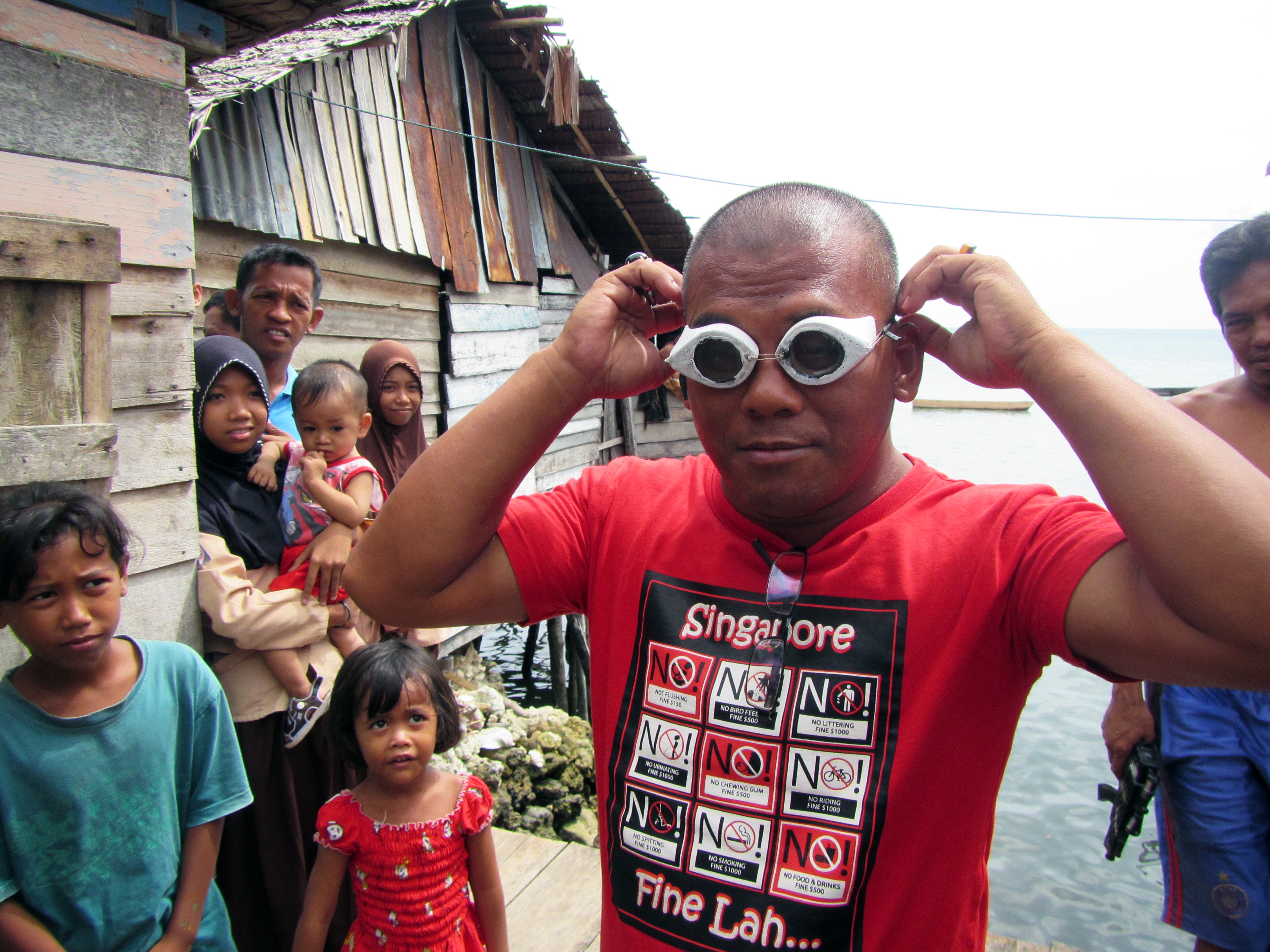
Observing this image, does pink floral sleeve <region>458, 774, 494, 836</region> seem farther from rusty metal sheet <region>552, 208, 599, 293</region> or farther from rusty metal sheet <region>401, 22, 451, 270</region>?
rusty metal sheet <region>552, 208, 599, 293</region>

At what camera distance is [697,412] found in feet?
4.49

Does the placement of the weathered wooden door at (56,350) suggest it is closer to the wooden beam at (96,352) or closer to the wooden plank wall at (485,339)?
the wooden beam at (96,352)

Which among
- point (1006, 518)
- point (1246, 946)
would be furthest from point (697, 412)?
point (1246, 946)

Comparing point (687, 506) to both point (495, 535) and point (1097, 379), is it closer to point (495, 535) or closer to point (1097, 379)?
point (495, 535)

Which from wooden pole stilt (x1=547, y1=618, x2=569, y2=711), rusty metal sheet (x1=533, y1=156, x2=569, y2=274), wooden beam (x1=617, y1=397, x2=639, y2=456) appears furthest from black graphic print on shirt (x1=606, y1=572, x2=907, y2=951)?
wooden beam (x1=617, y1=397, x2=639, y2=456)

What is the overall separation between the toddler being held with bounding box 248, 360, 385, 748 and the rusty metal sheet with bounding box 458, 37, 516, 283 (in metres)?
4.84

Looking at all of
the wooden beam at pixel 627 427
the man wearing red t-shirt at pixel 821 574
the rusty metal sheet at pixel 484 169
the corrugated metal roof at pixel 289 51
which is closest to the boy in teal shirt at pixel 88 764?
the man wearing red t-shirt at pixel 821 574

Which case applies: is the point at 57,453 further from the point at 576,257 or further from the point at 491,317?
the point at 576,257

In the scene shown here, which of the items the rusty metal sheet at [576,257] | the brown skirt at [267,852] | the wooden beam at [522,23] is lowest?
the brown skirt at [267,852]

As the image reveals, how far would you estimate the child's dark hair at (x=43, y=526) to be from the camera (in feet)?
6.11

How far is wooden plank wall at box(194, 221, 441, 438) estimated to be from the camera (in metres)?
4.86

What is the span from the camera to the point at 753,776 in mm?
1248

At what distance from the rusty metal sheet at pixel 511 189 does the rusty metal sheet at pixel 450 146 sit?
0.53m

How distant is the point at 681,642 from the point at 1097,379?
29.8 inches
